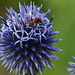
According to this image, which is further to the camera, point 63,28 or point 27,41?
point 63,28

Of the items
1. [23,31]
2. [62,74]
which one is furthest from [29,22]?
[62,74]

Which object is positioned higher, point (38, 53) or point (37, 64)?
point (38, 53)

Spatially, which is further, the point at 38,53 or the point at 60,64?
the point at 60,64

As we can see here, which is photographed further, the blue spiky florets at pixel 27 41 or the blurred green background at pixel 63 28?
the blurred green background at pixel 63 28

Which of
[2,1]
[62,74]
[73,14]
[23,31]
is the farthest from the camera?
[2,1]

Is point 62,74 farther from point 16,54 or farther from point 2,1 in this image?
point 2,1

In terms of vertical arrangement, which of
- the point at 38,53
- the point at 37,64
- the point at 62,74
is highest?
the point at 38,53

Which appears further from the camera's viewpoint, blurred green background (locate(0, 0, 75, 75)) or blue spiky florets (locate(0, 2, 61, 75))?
blurred green background (locate(0, 0, 75, 75))

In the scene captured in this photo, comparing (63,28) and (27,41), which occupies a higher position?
(63,28)
